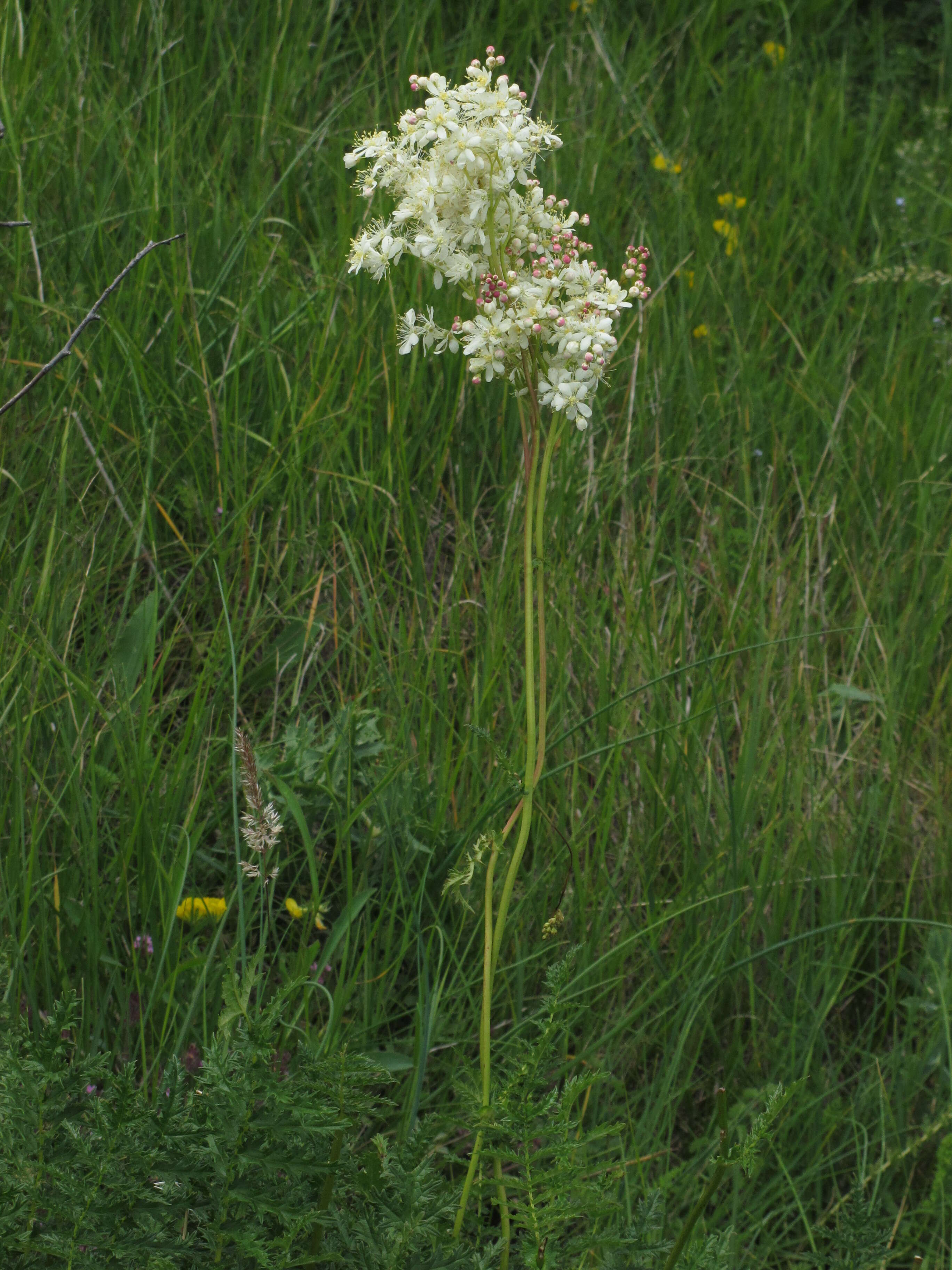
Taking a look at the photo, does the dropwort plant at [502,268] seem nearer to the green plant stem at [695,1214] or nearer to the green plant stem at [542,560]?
the green plant stem at [542,560]

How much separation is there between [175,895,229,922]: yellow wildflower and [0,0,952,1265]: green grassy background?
0.10 feet

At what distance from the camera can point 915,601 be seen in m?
2.27

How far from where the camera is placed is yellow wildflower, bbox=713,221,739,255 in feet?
9.52

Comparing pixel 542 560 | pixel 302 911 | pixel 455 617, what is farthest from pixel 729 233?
pixel 302 911

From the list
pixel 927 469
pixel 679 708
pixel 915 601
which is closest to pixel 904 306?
pixel 927 469

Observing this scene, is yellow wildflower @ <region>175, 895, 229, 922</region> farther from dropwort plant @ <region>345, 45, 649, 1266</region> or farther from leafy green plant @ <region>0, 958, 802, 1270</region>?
dropwort plant @ <region>345, 45, 649, 1266</region>

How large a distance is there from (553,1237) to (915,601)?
1.58 meters

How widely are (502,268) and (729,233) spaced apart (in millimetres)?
2033

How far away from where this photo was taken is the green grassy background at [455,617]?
157cm

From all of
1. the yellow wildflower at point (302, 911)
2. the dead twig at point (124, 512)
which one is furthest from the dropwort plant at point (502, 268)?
the dead twig at point (124, 512)

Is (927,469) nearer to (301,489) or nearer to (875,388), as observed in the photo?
(875,388)

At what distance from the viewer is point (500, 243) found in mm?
1169

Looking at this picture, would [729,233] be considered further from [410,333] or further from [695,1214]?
[695,1214]

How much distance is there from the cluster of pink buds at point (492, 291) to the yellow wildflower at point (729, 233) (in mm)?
1965
